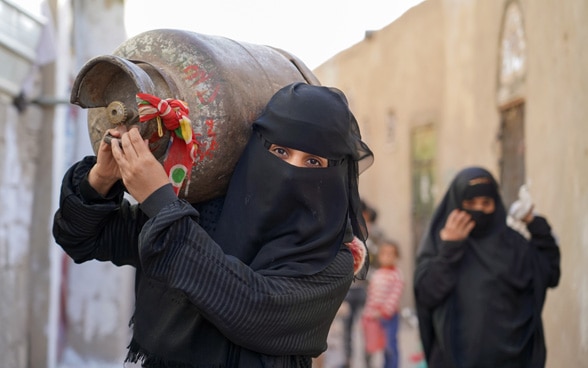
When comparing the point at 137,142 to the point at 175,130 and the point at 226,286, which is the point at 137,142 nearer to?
the point at 175,130

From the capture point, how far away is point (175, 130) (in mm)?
2609

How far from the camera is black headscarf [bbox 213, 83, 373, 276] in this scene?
2.68m

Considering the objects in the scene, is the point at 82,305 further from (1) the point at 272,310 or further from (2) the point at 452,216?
(1) the point at 272,310

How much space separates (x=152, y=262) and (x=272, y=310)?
33cm

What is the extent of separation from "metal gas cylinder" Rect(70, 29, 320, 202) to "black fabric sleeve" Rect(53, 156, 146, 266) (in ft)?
0.50

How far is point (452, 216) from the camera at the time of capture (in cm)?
531

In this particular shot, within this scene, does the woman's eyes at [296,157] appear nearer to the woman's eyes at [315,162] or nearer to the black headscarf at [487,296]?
the woman's eyes at [315,162]

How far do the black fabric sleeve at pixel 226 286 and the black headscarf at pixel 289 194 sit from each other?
0.07 metres

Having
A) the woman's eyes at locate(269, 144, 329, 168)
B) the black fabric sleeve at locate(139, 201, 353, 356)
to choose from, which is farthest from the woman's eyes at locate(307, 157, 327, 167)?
the black fabric sleeve at locate(139, 201, 353, 356)

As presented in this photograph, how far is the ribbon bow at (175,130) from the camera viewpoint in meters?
2.53

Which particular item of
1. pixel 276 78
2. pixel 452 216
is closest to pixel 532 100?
pixel 452 216

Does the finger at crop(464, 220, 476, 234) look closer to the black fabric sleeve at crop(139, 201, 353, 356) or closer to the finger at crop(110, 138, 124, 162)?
the black fabric sleeve at crop(139, 201, 353, 356)

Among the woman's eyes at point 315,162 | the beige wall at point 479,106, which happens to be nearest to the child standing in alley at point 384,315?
the beige wall at point 479,106

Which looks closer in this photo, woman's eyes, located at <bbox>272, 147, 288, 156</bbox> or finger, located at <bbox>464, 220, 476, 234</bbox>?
woman's eyes, located at <bbox>272, 147, 288, 156</bbox>
